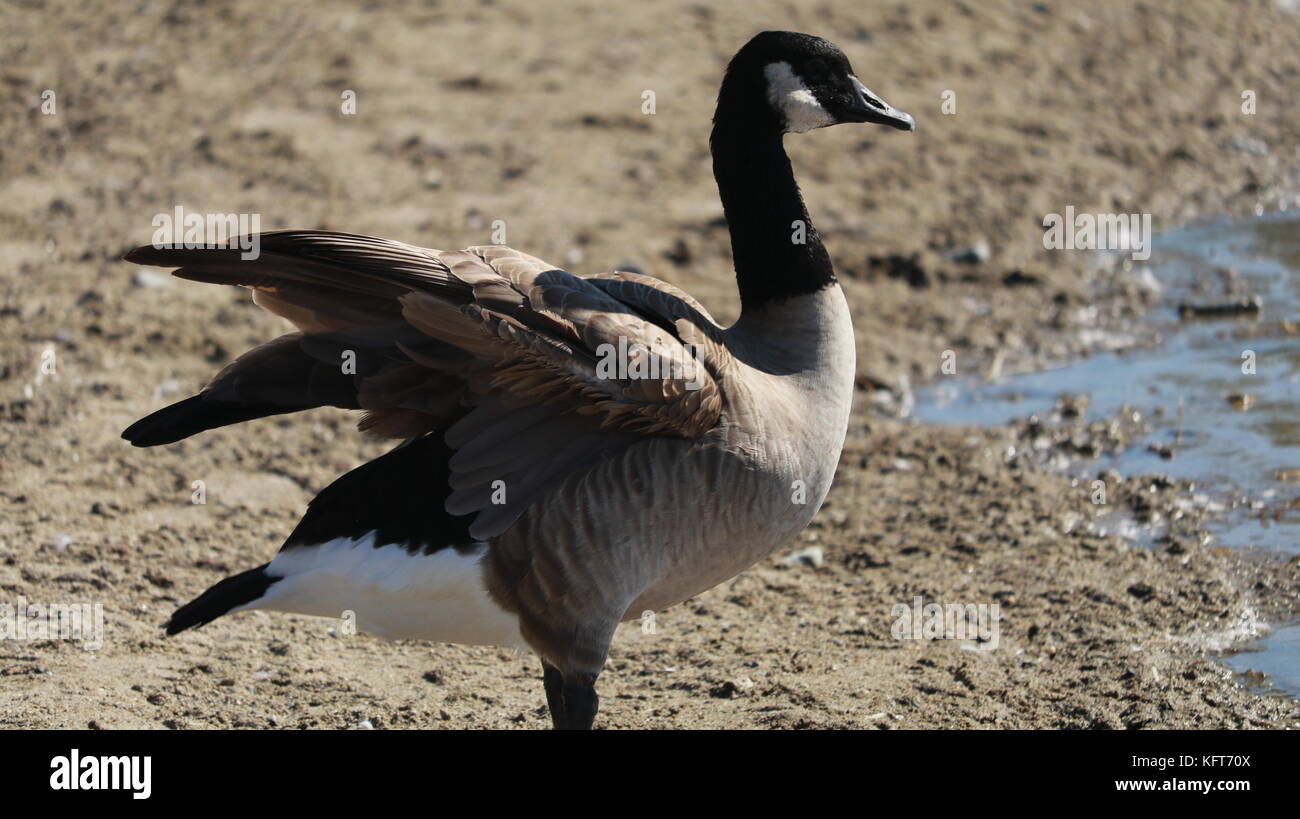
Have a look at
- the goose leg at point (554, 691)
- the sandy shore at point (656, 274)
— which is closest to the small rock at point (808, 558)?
the sandy shore at point (656, 274)

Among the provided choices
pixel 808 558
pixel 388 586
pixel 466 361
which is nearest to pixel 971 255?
pixel 808 558

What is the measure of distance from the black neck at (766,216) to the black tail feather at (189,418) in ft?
5.50

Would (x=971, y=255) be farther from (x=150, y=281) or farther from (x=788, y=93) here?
(x=150, y=281)

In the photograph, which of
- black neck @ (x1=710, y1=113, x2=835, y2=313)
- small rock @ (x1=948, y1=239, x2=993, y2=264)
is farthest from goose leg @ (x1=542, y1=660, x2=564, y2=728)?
small rock @ (x1=948, y1=239, x2=993, y2=264)

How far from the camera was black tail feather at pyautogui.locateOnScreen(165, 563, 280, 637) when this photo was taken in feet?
15.2

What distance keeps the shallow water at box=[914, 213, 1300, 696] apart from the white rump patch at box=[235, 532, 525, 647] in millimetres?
2870

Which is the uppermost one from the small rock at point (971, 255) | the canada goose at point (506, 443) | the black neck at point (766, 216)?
the small rock at point (971, 255)

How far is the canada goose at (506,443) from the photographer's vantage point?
4.53 metres

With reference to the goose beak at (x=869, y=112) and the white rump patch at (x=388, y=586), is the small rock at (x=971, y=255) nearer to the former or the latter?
the goose beak at (x=869, y=112)

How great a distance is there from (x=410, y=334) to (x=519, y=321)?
391 millimetres

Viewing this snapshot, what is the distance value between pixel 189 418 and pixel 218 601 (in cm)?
58

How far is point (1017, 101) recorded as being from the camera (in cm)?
1124

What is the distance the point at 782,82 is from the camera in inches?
207

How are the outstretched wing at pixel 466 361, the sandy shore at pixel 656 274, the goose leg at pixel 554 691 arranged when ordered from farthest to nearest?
the sandy shore at pixel 656 274 < the goose leg at pixel 554 691 < the outstretched wing at pixel 466 361
